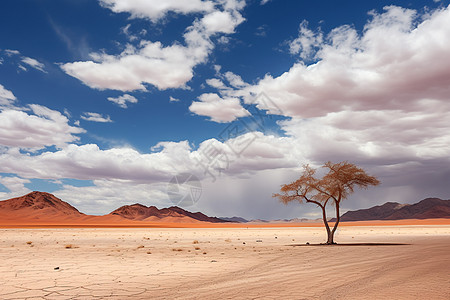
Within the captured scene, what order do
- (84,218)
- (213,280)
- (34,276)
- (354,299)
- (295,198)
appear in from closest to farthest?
(354,299) < (213,280) < (34,276) < (295,198) < (84,218)

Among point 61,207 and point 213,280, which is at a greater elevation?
point 61,207

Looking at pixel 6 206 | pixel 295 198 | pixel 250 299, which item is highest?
pixel 6 206

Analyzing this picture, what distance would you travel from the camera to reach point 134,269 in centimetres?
1257

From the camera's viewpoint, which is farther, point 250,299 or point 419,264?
point 419,264

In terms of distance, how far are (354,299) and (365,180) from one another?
20345 millimetres

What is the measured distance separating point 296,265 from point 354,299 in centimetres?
610

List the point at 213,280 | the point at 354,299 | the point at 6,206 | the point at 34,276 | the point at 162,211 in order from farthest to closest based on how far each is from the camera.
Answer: the point at 162,211, the point at 6,206, the point at 34,276, the point at 213,280, the point at 354,299

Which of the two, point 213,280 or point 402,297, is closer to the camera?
point 402,297

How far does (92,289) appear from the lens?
9.06m

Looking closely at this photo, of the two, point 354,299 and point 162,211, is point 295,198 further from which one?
point 162,211

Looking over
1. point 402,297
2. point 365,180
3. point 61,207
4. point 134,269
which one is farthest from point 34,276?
point 61,207

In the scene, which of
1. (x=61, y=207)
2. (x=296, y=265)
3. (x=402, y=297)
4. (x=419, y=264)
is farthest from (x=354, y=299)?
(x=61, y=207)

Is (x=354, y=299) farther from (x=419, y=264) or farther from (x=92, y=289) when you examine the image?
(x=419, y=264)

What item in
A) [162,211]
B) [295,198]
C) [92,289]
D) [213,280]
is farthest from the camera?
[162,211]
